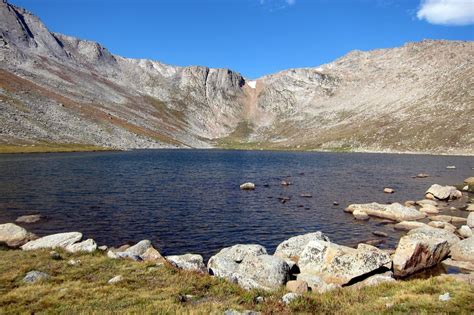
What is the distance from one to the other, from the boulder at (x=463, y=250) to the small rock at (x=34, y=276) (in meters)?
31.0

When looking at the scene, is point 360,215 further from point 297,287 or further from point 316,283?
point 297,287

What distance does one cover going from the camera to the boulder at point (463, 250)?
101 feet

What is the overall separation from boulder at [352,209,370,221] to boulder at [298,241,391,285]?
2321cm

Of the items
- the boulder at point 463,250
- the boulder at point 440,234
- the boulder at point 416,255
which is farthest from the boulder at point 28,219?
the boulder at point 463,250

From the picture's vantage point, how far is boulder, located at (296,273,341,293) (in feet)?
72.5

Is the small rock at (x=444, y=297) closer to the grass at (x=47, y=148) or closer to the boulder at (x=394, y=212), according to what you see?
the boulder at (x=394, y=212)

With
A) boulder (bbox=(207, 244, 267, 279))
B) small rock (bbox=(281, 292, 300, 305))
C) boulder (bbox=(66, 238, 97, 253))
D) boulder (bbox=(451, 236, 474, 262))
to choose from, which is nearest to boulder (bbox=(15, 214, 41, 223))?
boulder (bbox=(66, 238, 97, 253))

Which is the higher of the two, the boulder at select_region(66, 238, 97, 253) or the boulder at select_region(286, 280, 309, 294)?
the boulder at select_region(66, 238, 97, 253)

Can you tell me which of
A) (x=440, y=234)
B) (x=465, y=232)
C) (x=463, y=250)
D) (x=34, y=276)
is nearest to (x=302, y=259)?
(x=463, y=250)

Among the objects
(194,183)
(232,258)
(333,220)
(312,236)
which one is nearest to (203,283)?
(232,258)

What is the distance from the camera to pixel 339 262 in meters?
25.3

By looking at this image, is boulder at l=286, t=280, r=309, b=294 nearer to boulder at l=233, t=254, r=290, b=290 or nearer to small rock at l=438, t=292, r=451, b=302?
boulder at l=233, t=254, r=290, b=290

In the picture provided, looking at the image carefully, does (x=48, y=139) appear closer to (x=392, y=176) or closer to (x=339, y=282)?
(x=392, y=176)

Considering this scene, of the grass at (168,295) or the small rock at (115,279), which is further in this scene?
the small rock at (115,279)
